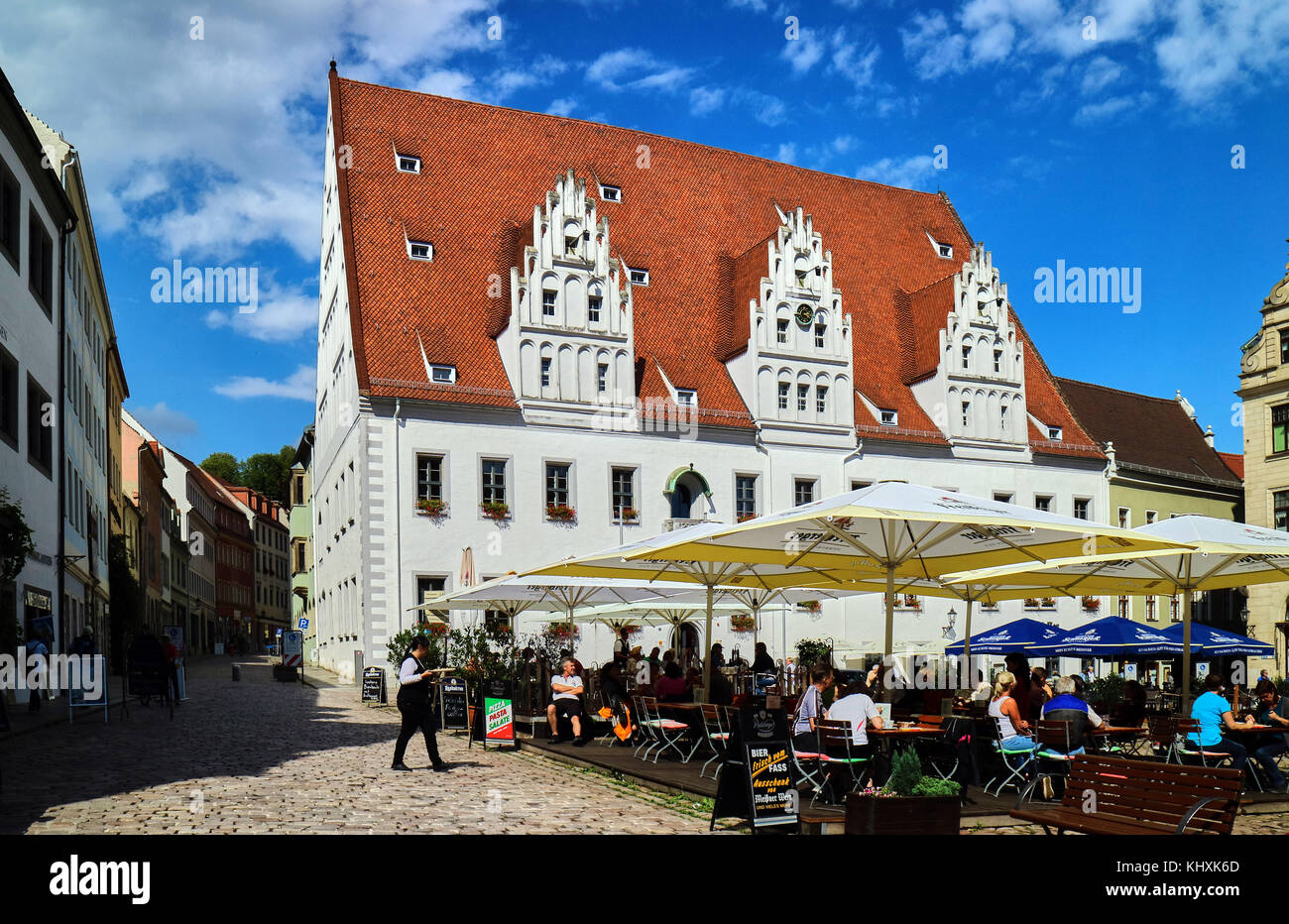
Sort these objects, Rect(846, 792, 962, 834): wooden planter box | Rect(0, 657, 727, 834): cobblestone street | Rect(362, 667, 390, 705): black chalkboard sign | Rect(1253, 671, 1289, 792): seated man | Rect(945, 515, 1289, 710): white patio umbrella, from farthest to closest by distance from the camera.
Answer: Rect(362, 667, 390, 705): black chalkboard sign < Rect(945, 515, 1289, 710): white patio umbrella < Rect(1253, 671, 1289, 792): seated man < Rect(0, 657, 727, 834): cobblestone street < Rect(846, 792, 962, 834): wooden planter box

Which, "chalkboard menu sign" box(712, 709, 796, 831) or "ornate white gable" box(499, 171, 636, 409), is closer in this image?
"chalkboard menu sign" box(712, 709, 796, 831)

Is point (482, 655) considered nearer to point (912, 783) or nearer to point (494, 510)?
point (494, 510)

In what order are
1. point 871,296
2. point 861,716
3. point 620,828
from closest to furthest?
point 620,828 < point 861,716 < point 871,296

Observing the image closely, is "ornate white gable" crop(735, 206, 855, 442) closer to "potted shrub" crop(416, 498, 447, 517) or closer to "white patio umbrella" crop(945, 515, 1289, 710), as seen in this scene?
"potted shrub" crop(416, 498, 447, 517)

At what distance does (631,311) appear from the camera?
1508 inches

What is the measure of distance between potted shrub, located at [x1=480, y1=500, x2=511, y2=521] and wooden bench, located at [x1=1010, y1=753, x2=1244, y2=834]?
27859 mm

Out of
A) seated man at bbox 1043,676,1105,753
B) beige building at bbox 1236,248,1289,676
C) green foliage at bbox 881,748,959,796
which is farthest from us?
beige building at bbox 1236,248,1289,676

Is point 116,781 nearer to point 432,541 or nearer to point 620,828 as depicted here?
point 620,828

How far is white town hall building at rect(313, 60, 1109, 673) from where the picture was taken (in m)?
35.3

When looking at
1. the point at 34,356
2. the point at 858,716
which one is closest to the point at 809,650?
the point at 34,356

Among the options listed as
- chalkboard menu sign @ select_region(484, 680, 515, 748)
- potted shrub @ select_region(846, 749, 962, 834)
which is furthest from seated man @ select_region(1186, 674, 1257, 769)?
chalkboard menu sign @ select_region(484, 680, 515, 748)
